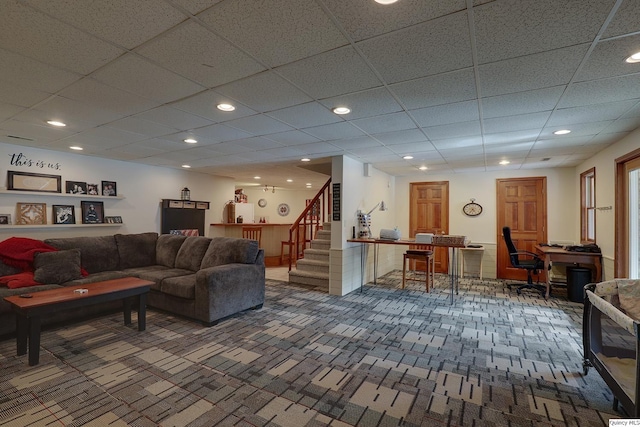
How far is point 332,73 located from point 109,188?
5544 mm

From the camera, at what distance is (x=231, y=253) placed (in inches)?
170

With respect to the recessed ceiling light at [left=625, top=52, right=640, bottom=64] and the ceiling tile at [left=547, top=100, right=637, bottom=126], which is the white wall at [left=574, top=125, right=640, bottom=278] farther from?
the recessed ceiling light at [left=625, top=52, right=640, bottom=64]

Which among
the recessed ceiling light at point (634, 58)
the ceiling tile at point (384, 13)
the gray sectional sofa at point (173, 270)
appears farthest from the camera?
the gray sectional sofa at point (173, 270)

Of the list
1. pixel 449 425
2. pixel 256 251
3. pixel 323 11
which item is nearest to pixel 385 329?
pixel 449 425

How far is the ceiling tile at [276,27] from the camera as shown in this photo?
153 centimetres

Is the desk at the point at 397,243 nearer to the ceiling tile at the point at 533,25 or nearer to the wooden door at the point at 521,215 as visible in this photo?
the wooden door at the point at 521,215

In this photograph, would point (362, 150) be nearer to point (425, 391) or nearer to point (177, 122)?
point (177, 122)

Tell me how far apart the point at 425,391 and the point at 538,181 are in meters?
6.00

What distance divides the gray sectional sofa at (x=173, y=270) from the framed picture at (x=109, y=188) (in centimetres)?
144

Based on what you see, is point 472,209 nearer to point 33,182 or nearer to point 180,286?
point 180,286

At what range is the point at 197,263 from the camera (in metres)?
4.59

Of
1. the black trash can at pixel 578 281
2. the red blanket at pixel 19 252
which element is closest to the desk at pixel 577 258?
the black trash can at pixel 578 281

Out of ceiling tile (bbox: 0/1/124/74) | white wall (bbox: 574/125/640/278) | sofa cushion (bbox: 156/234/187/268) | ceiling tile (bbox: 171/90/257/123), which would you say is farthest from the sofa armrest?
white wall (bbox: 574/125/640/278)

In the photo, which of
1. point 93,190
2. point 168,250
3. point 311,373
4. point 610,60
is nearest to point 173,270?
point 168,250
